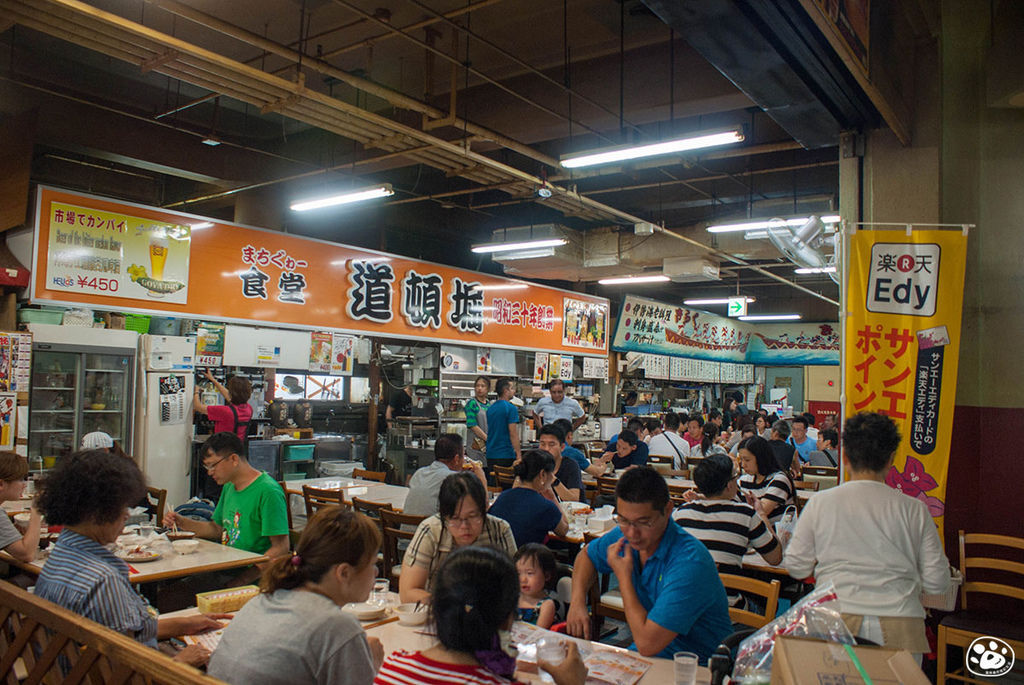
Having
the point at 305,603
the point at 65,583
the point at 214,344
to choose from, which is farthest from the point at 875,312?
the point at 214,344

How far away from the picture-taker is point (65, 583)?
2.35m

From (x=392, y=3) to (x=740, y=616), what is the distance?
548cm

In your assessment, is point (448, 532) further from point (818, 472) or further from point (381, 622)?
point (818, 472)

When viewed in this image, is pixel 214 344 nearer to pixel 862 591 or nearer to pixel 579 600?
pixel 579 600

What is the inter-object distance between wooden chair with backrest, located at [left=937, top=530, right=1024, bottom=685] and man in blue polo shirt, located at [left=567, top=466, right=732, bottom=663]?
2052mm

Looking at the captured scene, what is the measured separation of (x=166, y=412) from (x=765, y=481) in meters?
6.21

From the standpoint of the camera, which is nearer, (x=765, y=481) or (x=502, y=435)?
(x=765, y=481)

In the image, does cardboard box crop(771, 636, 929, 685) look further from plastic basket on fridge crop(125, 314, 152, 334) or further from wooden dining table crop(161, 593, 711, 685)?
plastic basket on fridge crop(125, 314, 152, 334)

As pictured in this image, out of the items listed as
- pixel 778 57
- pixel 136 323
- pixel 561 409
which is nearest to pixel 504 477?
pixel 561 409

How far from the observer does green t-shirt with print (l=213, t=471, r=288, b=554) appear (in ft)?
13.1

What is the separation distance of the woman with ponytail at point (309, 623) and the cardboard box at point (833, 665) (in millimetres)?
1076

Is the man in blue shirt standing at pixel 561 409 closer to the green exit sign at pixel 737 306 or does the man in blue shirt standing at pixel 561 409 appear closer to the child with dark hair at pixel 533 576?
the green exit sign at pixel 737 306

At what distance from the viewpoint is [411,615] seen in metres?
2.94

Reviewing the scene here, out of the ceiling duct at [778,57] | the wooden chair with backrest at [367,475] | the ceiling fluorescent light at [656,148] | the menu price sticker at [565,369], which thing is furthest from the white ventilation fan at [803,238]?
the menu price sticker at [565,369]
